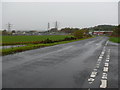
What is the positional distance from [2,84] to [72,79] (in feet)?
8.88

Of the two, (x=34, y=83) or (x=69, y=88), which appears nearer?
(x=69, y=88)

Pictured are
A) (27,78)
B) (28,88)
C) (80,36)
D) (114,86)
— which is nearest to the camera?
(28,88)

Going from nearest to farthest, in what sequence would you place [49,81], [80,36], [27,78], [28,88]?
[28,88] → [49,81] → [27,78] → [80,36]

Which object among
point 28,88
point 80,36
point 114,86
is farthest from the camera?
point 80,36

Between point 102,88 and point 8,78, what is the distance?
3.78 meters

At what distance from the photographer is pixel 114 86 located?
5.53 metres

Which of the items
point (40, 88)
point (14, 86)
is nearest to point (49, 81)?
point (40, 88)

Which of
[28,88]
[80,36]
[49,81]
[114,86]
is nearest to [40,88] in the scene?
[28,88]

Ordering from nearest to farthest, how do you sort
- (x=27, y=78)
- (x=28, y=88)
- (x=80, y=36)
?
(x=28, y=88)
(x=27, y=78)
(x=80, y=36)

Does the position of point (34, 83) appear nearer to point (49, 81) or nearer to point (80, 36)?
point (49, 81)

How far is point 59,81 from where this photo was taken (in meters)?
5.98

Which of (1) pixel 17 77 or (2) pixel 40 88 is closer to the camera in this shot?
(2) pixel 40 88

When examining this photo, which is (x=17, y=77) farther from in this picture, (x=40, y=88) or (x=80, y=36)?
(x=80, y=36)

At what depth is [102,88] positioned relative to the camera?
17.3ft
